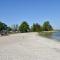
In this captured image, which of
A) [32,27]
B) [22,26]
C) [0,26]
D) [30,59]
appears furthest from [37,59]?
[32,27]

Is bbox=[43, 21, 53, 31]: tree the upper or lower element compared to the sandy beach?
upper

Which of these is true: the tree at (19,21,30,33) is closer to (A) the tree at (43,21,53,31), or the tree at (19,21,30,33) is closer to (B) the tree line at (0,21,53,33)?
(B) the tree line at (0,21,53,33)

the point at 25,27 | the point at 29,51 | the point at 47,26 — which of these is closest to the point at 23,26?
the point at 25,27

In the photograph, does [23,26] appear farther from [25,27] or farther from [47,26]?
[47,26]

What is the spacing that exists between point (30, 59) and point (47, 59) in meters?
1.10

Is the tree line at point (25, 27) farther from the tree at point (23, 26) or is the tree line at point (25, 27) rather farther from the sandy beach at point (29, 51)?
the sandy beach at point (29, 51)

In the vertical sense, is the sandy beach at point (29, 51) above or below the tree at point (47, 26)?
below

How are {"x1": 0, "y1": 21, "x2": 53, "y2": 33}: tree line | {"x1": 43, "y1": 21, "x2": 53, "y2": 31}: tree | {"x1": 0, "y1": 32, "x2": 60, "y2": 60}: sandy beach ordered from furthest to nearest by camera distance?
{"x1": 43, "y1": 21, "x2": 53, "y2": 31}: tree → {"x1": 0, "y1": 21, "x2": 53, "y2": 33}: tree line → {"x1": 0, "y1": 32, "x2": 60, "y2": 60}: sandy beach

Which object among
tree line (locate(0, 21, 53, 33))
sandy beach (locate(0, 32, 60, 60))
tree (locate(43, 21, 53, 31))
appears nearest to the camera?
sandy beach (locate(0, 32, 60, 60))

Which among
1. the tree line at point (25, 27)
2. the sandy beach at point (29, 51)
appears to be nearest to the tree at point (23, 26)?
the tree line at point (25, 27)

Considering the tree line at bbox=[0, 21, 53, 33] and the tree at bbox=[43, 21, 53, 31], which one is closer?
the tree line at bbox=[0, 21, 53, 33]

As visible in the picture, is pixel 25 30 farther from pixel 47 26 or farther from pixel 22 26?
pixel 47 26

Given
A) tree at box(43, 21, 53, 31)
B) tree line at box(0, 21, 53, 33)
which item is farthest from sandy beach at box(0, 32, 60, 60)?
tree at box(43, 21, 53, 31)

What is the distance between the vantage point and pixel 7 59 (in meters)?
11.7
